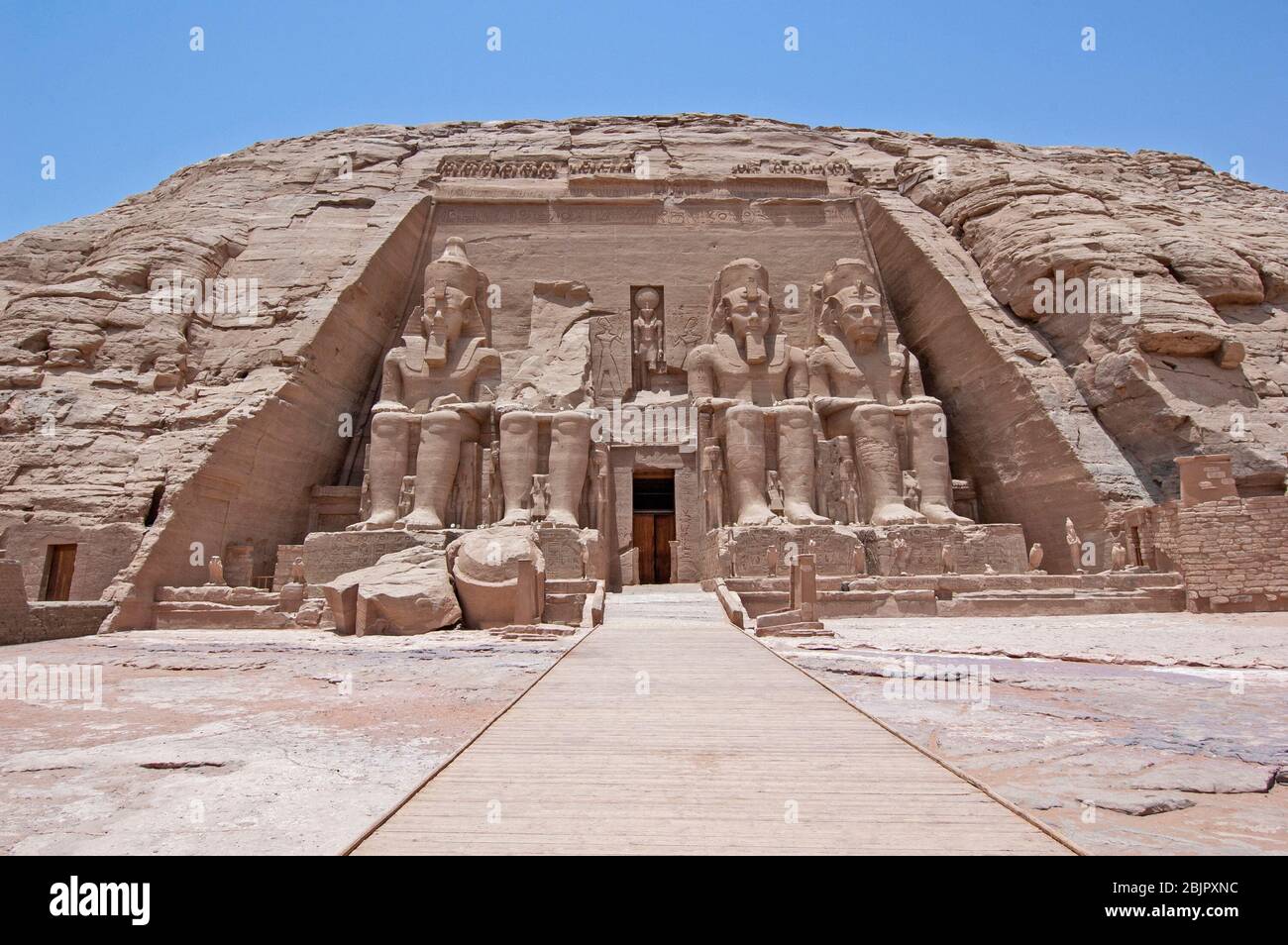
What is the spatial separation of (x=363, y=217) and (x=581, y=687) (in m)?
13.6

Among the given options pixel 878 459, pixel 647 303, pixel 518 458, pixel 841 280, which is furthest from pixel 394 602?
pixel 841 280

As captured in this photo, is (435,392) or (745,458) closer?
(745,458)

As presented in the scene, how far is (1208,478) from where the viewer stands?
32.7 ft

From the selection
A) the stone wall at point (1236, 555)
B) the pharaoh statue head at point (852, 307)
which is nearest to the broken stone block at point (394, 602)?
the stone wall at point (1236, 555)

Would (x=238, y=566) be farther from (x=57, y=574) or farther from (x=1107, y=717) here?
(x=1107, y=717)

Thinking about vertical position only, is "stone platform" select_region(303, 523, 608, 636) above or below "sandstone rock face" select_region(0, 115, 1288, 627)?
below

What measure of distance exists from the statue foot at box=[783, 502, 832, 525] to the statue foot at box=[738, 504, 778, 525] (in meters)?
0.26

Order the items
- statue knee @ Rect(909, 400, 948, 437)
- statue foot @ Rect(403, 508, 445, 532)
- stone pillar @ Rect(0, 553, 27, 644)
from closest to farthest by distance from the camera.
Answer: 1. stone pillar @ Rect(0, 553, 27, 644)
2. statue foot @ Rect(403, 508, 445, 532)
3. statue knee @ Rect(909, 400, 948, 437)

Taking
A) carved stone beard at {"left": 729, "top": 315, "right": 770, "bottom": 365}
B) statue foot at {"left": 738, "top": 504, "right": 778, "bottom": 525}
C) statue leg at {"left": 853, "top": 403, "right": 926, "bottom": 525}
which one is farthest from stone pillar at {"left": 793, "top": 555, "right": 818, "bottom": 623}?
carved stone beard at {"left": 729, "top": 315, "right": 770, "bottom": 365}

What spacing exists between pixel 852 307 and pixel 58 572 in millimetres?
12838

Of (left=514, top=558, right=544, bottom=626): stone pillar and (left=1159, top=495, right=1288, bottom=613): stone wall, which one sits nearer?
(left=514, top=558, right=544, bottom=626): stone pillar

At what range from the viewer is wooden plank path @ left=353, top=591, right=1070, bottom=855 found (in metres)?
2.29

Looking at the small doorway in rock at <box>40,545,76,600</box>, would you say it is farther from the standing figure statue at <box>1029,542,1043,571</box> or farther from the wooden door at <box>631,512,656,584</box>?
the standing figure statue at <box>1029,542,1043,571</box>

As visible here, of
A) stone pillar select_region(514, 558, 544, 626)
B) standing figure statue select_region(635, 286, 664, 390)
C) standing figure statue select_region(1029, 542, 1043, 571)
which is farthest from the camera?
standing figure statue select_region(635, 286, 664, 390)
